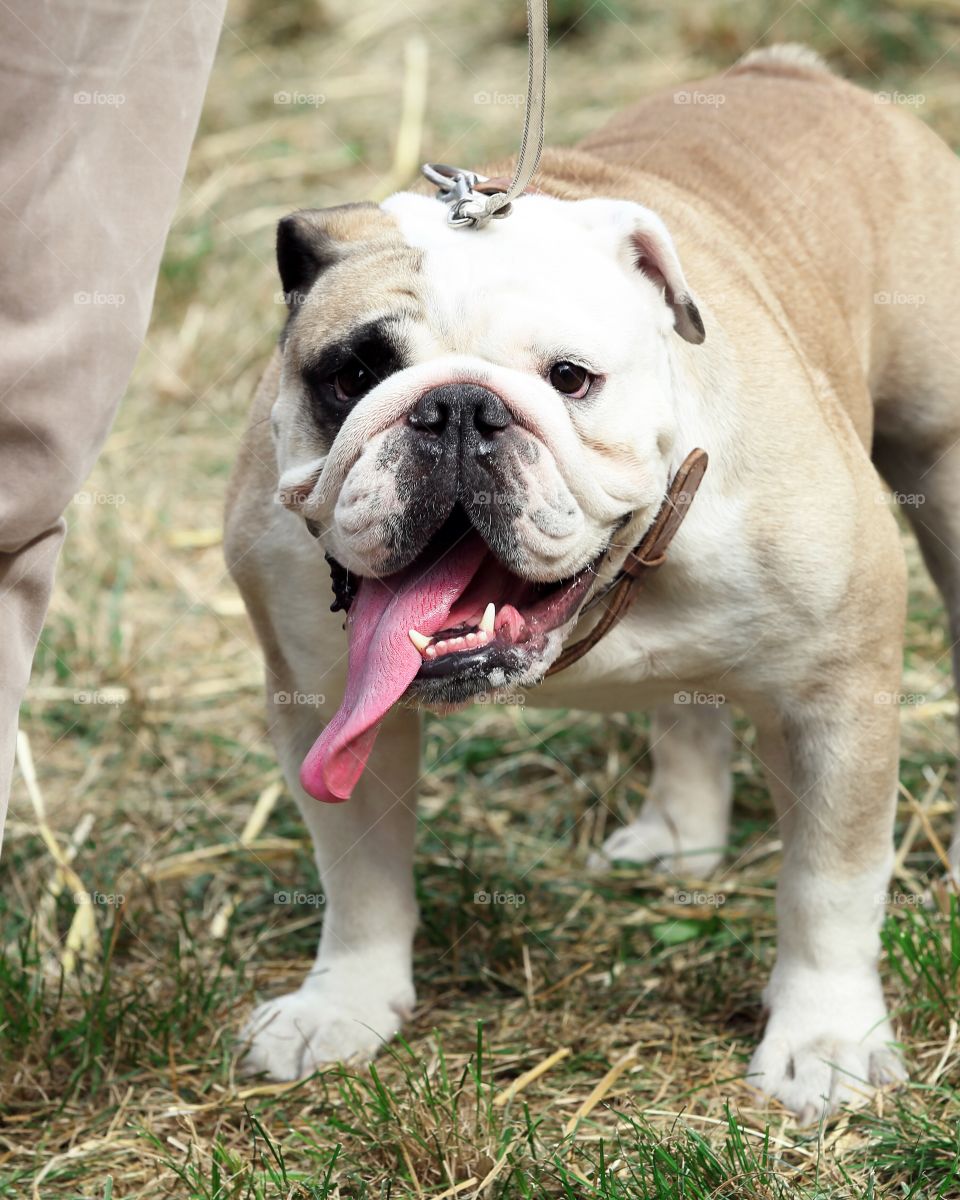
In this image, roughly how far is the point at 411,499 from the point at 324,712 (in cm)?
76

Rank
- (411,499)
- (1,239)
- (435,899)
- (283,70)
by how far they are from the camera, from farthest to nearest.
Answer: (283,70), (435,899), (411,499), (1,239)

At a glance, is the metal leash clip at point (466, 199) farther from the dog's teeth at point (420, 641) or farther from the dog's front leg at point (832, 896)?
the dog's front leg at point (832, 896)

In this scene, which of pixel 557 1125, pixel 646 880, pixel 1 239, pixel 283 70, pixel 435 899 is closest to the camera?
pixel 1 239

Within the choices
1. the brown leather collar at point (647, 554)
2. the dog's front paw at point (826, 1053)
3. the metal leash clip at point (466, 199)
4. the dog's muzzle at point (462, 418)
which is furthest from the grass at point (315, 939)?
the metal leash clip at point (466, 199)

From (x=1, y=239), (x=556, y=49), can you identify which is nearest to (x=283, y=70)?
(x=556, y=49)

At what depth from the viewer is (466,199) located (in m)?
2.59

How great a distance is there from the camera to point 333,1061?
3037mm

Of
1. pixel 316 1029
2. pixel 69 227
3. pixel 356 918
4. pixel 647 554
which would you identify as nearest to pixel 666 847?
pixel 356 918

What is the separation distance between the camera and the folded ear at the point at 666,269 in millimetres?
2551

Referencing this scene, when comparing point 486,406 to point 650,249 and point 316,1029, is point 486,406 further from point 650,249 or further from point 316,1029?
point 316,1029

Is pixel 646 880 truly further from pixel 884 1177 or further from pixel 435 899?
pixel 884 1177

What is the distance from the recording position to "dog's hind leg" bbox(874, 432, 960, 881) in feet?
11.5

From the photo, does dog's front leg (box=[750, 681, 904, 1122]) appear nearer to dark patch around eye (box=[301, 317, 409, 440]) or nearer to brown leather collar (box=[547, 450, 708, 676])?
brown leather collar (box=[547, 450, 708, 676])

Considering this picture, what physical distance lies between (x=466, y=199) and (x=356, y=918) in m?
1.39
